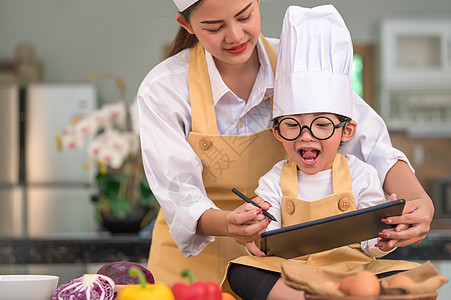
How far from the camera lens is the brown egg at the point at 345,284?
664 mm

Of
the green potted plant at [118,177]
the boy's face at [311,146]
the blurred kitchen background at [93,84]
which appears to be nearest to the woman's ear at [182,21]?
the boy's face at [311,146]

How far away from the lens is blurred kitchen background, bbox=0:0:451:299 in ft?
17.2

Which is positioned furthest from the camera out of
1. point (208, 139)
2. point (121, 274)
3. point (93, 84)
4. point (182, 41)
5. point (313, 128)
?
point (93, 84)

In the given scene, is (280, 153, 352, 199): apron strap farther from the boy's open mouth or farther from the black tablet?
the black tablet

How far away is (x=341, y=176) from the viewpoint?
3.60 ft

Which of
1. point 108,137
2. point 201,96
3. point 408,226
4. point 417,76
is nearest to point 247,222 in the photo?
point 408,226

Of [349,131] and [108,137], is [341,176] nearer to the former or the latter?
[349,131]

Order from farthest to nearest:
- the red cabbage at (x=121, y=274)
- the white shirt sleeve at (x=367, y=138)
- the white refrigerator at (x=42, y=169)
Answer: the white refrigerator at (x=42, y=169) → the white shirt sleeve at (x=367, y=138) → the red cabbage at (x=121, y=274)

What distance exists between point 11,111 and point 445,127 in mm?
3785

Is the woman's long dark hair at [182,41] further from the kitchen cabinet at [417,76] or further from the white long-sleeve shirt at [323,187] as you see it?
the kitchen cabinet at [417,76]

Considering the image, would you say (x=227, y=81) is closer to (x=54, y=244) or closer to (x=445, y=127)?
(x=54, y=244)

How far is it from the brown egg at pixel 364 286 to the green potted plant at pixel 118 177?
1.49 metres

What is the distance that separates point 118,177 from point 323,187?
125cm

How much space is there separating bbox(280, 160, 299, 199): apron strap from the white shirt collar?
16 cm
